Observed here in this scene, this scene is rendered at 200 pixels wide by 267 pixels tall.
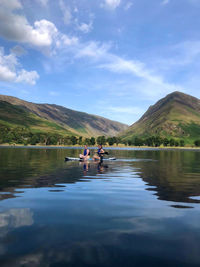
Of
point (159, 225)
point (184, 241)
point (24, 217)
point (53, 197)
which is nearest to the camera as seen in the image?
point (184, 241)

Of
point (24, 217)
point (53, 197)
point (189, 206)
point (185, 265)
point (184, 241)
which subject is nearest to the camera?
point (185, 265)

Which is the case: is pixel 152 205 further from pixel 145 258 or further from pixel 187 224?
pixel 145 258

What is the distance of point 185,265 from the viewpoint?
8141mm

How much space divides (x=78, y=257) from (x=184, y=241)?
4622 millimetres

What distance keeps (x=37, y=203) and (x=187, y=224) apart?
972 cm

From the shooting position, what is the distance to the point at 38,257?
28.1ft

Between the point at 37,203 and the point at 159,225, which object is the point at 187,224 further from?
the point at 37,203

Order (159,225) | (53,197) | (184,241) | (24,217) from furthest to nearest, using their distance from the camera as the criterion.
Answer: (53,197) → (24,217) → (159,225) → (184,241)

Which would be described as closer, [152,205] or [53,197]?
[152,205]

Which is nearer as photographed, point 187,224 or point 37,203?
point 187,224

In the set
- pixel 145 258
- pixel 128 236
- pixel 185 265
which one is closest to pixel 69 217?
pixel 128 236

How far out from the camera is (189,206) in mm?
16219

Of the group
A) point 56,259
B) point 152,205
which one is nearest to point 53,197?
point 152,205

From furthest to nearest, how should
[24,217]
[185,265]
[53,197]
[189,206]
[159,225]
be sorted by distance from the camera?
[53,197], [189,206], [24,217], [159,225], [185,265]
